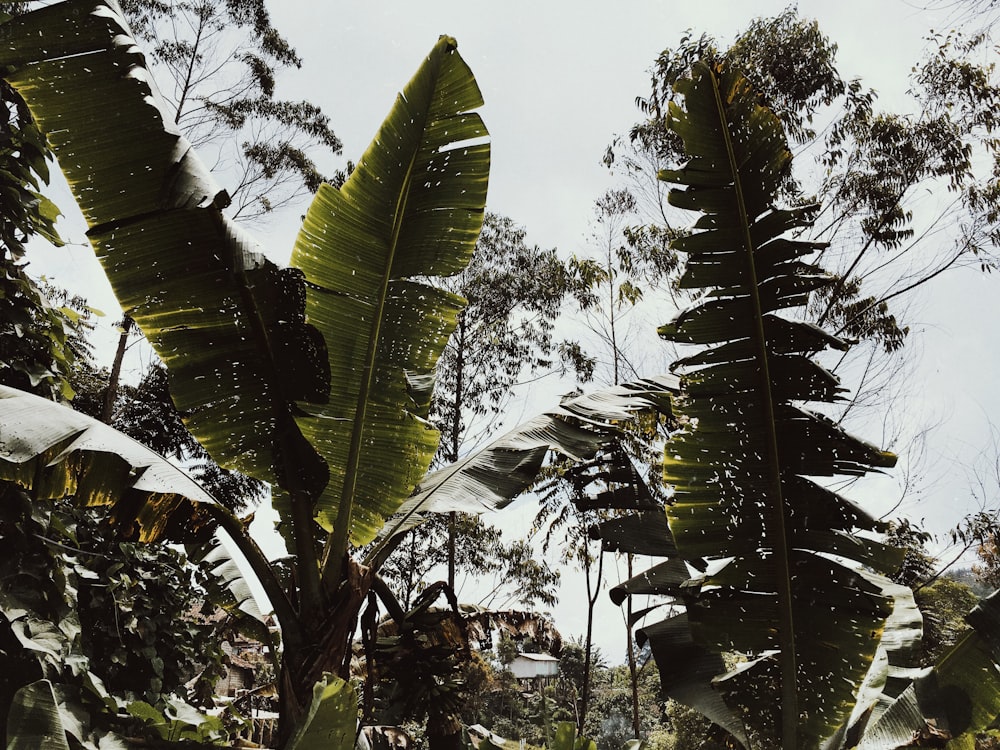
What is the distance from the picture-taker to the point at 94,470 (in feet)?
8.86

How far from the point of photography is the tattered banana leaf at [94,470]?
2.26 m

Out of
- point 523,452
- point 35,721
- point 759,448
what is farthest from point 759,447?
point 35,721

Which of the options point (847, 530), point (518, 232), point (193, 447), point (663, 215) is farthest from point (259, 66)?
point (847, 530)

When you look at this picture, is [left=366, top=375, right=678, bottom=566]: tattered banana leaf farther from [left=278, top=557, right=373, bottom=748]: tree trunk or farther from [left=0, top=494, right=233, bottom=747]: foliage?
[left=0, top=494, right=233, bottom=747]: foliage

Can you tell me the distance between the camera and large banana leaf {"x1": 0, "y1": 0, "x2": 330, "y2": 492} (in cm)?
263

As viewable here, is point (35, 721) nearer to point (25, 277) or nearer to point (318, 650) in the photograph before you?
point (318, 650)

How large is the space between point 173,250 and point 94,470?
3.03 feet

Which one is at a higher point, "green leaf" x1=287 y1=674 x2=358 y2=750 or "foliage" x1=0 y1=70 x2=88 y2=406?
"foliage" x1=0 y1=70 x2=88 y2=406

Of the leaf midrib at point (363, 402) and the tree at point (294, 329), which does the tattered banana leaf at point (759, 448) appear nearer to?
the tree at point (294, 329)

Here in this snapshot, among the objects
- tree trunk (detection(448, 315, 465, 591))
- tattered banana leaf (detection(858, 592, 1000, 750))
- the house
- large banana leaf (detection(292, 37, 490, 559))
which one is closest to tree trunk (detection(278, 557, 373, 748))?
large banana leaf (detection(292, 37, 490, 559))

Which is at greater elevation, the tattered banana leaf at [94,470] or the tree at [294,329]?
the tree at [294,329]

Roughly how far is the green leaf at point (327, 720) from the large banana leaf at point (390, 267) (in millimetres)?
1390

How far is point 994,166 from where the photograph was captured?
404 inches

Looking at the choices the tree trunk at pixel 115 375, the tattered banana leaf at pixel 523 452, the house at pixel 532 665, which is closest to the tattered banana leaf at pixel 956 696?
the tattered banana leaf at pixel 523 452
